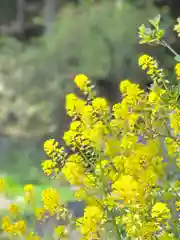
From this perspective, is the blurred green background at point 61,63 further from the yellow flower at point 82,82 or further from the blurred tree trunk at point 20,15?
the yellow flower at point 82,82

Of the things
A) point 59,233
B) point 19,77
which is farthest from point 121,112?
point 19,77

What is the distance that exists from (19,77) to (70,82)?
3.11 feet

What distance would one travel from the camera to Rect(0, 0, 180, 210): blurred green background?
10.7 m

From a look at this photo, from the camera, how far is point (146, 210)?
1480 mm

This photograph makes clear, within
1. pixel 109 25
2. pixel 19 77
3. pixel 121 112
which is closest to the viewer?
pixel 121 112

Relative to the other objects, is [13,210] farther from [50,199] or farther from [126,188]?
[126,188]

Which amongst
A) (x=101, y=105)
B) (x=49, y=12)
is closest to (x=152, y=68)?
(x=101, y=105)

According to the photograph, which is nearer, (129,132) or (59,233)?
(129,132)

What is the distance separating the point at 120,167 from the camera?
142 cm

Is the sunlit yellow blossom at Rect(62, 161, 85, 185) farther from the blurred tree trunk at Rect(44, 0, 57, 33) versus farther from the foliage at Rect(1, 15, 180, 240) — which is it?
the blurred tree trunk at Rect(44, 0, 57, 33)

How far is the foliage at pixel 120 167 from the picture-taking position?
130cm

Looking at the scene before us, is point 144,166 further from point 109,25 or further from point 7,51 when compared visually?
point 7,51

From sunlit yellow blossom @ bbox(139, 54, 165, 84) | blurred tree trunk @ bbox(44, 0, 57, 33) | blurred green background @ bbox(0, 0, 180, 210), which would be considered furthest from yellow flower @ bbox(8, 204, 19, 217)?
blurred tree trunk @ bbox(44, 0, 57, 33)

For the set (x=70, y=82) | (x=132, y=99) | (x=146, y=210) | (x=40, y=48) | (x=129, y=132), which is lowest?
(x=146, y=210)
